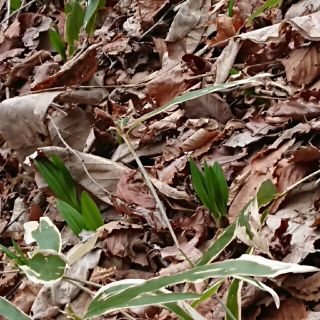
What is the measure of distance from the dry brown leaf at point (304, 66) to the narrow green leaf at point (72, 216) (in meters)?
0.55

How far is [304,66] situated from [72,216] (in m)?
0.60

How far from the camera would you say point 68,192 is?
1.45m

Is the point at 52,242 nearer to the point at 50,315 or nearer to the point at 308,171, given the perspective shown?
the point at 50,315

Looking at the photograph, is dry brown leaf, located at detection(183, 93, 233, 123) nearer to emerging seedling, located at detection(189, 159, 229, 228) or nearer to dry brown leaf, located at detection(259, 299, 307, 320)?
emerging seedling, located at detection(189, 159, 229, 228)

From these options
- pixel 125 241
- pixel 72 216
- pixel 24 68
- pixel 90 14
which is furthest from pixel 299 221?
pixel 24 68

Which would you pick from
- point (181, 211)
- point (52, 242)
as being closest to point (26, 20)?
point (181, 211)

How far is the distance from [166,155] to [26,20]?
1175 millimetres

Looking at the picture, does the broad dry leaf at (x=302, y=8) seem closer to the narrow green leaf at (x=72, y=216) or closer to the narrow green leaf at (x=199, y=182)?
the narrow green leaf at (x=199, y=182)

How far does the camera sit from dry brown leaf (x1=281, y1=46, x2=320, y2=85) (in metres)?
1.46

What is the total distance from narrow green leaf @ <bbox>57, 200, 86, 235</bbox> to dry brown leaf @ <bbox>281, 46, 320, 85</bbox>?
0.55 meters

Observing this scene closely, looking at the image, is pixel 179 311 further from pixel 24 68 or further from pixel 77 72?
pixel 24 68

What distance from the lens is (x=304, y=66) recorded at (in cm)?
147

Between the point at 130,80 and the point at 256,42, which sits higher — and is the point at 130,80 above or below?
below

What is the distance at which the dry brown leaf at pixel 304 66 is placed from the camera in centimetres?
146
